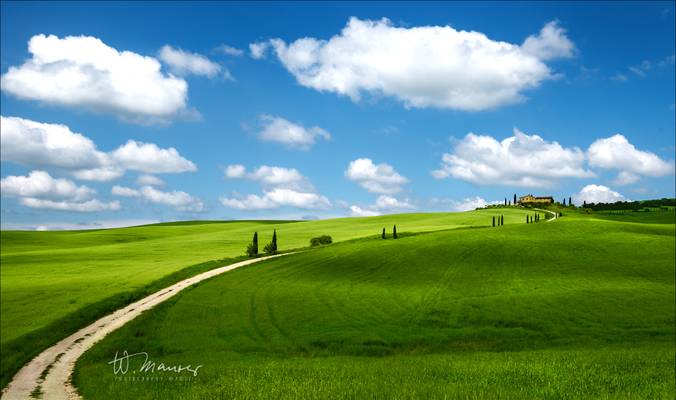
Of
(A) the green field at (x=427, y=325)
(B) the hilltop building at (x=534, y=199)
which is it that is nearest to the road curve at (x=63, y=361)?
(A) the green field at (x=427, y=325)

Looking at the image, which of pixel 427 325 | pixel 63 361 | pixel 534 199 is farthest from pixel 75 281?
pixel 534 199

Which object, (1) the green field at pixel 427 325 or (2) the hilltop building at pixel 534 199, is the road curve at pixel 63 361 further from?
(2) the hilltop building at pixel 534 199

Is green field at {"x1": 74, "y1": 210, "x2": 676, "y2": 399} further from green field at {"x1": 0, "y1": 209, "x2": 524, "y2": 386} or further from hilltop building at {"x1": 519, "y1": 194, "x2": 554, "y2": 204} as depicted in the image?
hilltop building at {"x1": 519, "y1": 194, "x2": 554, "y2": 204}

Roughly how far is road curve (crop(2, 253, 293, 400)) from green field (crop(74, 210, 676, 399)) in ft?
2.60

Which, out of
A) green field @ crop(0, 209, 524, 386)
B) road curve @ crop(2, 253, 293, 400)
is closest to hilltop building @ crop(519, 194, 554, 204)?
green field @ crop(0, 209, 524, 386)

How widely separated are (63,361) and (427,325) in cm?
1998

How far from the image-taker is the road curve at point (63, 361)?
18781 millimetres

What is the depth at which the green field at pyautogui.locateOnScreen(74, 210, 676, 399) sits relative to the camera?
1529 cm

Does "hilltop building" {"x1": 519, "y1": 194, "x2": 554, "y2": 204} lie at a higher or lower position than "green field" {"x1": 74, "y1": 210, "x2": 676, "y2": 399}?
higher

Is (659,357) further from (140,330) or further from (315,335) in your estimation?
→ (140,330)

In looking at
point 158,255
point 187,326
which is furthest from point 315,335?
point 158,255

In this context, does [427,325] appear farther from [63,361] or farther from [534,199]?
[534,199]

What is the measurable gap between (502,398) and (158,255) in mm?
67278

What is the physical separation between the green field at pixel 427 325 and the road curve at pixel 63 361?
79 cm
